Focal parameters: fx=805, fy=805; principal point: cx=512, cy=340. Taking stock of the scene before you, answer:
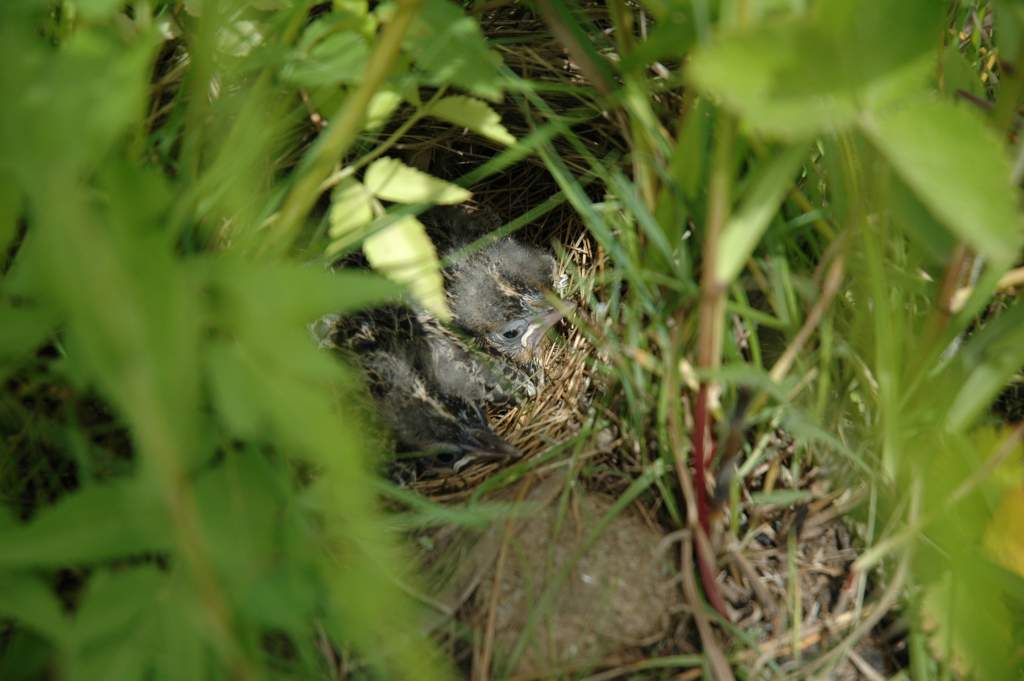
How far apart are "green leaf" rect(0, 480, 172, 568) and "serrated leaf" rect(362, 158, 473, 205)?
0.70 meters

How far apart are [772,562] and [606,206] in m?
0.78

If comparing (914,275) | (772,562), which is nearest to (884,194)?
(914,275)

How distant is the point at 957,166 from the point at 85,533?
43.1 inches

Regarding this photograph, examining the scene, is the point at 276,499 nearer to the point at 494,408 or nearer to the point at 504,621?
the point at 504,621

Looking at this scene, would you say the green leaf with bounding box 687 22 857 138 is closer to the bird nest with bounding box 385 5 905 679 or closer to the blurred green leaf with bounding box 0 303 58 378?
the bird nest with bounding box 385 5 905 679

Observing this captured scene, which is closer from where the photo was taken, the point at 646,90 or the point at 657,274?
the point at 657,274

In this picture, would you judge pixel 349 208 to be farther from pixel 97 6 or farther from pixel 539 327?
pixel 539 327

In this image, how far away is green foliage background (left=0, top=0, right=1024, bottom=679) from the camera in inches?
33.3

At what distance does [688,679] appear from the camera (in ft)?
4.40

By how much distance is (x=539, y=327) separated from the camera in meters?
2.58

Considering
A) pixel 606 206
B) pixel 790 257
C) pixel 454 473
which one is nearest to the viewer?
pixel 790 257

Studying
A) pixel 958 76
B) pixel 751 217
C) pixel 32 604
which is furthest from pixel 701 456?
pixel 32 604

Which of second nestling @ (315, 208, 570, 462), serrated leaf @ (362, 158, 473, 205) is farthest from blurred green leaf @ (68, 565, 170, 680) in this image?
second nestling @ (315, 208, 570, 462)

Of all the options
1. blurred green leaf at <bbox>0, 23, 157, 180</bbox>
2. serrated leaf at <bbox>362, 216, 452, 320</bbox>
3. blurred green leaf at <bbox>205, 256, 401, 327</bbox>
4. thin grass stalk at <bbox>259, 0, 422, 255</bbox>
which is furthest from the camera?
serrated leaf at <bbox>362, 216, 452, 320</bbox>
